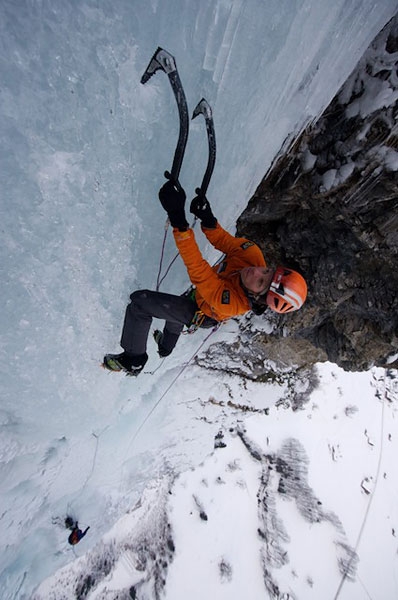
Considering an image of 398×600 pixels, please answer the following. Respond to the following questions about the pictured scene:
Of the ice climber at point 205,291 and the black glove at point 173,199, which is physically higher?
the black glove at point 173,199

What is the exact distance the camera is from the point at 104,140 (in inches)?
71.4

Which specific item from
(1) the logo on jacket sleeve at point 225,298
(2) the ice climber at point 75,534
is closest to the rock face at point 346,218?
(1) the logo on jacket sleeve at point 225,298

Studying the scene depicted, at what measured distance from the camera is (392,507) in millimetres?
12609

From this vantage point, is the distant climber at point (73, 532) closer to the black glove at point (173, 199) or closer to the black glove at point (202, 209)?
the black glove at point (202, 209)

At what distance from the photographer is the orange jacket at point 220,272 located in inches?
94.0

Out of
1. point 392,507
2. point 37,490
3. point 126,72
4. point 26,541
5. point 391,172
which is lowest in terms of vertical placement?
point 392,507

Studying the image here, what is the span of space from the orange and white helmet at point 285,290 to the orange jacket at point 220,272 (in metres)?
0.28

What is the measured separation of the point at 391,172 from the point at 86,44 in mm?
2416

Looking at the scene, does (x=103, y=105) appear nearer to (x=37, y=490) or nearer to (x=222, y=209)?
(x=222, y=209)

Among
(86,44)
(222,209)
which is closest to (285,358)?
(222,209)

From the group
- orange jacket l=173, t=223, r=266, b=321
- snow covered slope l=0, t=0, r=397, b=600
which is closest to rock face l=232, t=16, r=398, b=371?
snow covered slope l=0, t=0, r=397, b=600

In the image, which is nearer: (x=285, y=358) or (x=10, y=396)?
(x=10, y=396)

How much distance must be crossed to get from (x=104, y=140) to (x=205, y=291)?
1.30 meters

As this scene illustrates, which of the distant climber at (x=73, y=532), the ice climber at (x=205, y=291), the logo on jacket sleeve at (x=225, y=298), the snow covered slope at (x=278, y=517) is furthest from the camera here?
the snow covered slope at (x=278, y=517)
